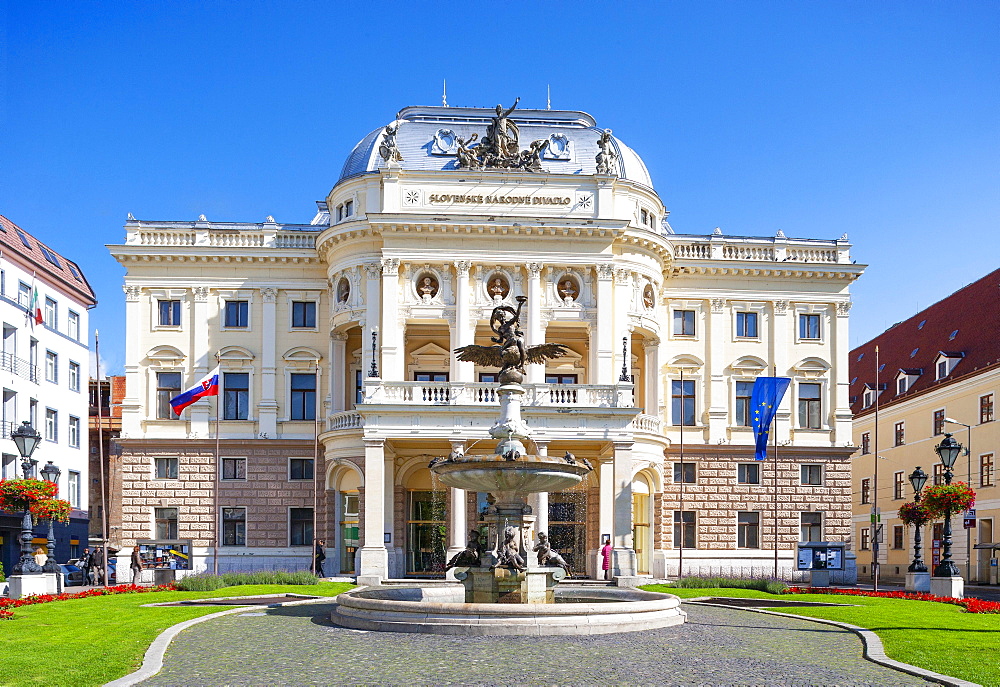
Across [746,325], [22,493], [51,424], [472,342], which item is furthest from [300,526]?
[746,325]

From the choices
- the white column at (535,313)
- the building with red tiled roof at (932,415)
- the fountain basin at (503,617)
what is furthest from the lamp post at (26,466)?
the building with red tiled roof at (932,415)

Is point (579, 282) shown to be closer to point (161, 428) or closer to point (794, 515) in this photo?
point (794, 515)

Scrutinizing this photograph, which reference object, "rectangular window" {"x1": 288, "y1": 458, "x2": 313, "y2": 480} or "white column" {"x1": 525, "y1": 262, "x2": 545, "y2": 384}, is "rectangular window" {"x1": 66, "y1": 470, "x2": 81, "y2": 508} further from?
"white column" {"x1": 525, "y1": 262, "x2": 545, "y2": 384}

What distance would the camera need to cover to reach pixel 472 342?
4934 centimetres

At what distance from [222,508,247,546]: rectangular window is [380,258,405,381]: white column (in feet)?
35.6

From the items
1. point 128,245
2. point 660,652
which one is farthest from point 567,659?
point 128,245

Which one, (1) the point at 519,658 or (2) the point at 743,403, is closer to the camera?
(1) the point at 519,658

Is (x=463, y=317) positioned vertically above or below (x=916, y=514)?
above

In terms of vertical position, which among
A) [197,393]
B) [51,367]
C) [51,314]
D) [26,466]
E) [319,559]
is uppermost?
[51,314]

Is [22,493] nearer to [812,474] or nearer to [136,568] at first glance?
[136,568]

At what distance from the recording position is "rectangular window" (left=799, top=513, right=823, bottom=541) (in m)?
54.6

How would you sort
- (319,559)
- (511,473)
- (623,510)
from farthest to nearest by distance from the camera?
(319,559) < (623,510) < (511,473)

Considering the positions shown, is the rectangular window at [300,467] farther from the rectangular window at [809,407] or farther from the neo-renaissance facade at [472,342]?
the rectangular window at [809,407]

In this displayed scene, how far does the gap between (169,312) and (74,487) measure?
50.2ft
